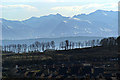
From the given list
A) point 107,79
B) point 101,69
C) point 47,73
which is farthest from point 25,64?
point 107,79

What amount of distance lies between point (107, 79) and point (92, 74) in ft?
23.6

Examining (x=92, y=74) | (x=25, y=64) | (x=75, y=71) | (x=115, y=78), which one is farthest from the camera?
(x=25, y=64)

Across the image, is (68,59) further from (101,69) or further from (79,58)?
(101,69)

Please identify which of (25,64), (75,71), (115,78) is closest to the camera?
(115,78)

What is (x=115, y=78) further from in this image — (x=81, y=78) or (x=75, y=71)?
(x=75, y=71)

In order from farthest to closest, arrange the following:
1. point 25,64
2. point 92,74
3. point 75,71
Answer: point 25,64, point 75,71, point 92,74

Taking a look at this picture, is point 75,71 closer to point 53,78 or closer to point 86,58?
point 53,78

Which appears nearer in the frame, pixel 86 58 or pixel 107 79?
pixel 107 79

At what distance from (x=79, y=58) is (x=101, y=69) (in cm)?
2204

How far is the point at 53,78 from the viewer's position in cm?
5169

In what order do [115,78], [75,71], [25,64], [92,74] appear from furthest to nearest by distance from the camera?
1. [25,64]
2. [75,71]
3. [92,74]
4. [115,78]

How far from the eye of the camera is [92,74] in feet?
A: 185

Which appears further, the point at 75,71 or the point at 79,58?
the point at 79,58

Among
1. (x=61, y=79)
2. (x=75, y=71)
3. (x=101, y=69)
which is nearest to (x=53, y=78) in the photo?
(x=61, y=79)
